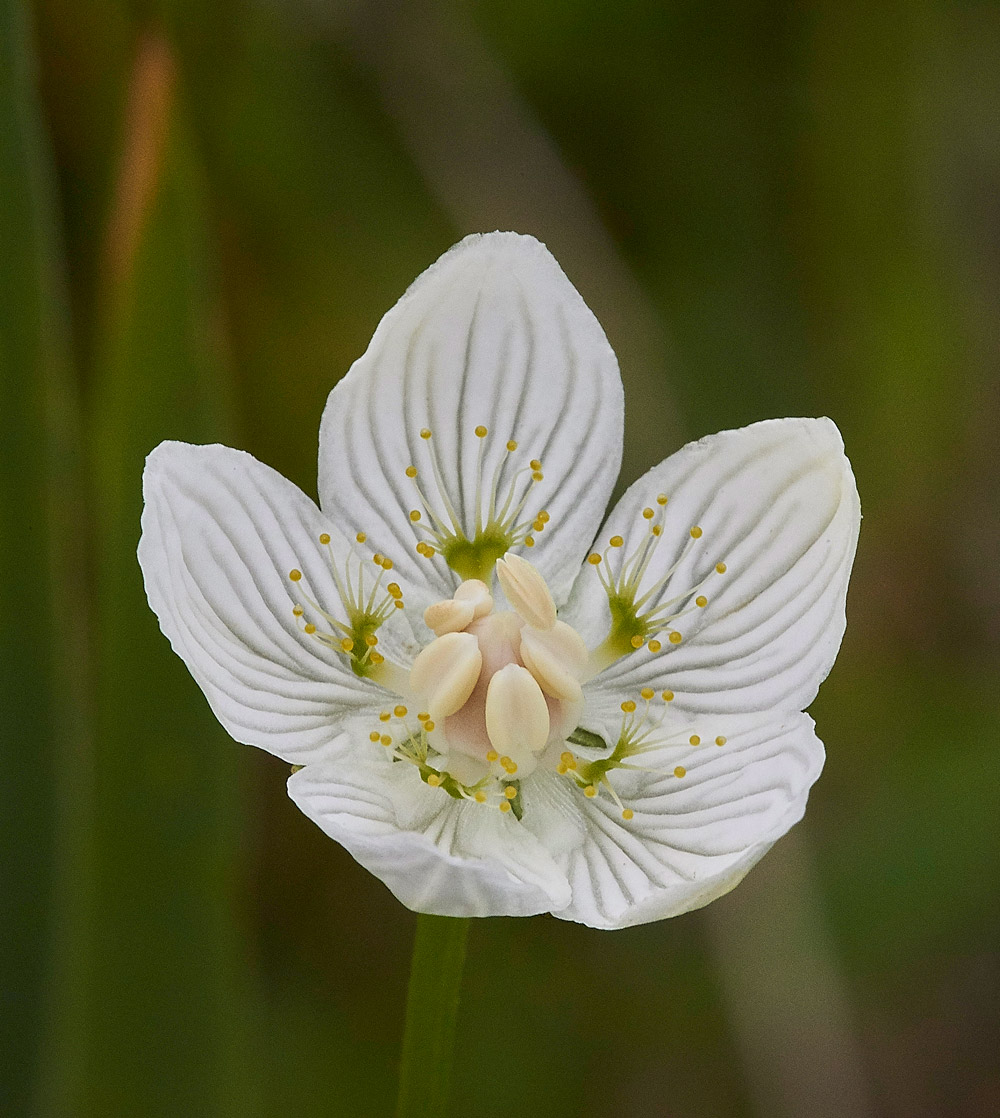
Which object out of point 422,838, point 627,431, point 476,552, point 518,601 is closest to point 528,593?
point 518,601

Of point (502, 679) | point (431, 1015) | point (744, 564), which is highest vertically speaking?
point (744, 564)

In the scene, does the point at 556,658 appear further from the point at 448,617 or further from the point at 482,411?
the point at 482,411

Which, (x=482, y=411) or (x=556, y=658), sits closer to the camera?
(x=556, y=658)

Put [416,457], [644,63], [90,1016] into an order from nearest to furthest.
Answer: [90,1016]
[416,457]
[644,63]

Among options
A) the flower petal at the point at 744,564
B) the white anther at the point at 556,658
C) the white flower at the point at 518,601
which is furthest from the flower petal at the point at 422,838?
the flower petal at the point at 744,564

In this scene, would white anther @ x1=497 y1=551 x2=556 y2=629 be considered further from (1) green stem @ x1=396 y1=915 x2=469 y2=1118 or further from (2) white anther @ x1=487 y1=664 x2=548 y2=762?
(1) green stem @ x1=396 y1=915 x2=469 y2=1118

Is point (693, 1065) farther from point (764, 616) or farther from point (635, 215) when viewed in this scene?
point (635, 215)

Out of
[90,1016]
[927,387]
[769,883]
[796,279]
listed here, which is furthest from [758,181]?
[90,1016]
